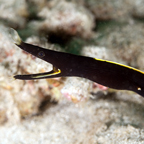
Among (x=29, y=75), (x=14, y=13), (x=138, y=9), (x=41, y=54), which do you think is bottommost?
(x=29, y=75)

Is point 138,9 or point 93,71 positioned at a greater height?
point 138,9

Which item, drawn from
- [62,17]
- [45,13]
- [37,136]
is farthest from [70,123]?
[45,13]

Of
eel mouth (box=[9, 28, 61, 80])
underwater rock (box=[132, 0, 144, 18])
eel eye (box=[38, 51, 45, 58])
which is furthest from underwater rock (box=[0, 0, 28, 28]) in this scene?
underwater rock (box=[132, 0, 144, 18])

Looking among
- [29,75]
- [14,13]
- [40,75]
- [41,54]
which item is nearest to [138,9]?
[14,13]

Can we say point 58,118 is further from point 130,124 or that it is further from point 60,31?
point 60,31

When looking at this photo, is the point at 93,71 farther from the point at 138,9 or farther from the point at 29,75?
the point at 138,9

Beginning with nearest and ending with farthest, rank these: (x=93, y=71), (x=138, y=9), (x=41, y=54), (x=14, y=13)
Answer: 1. (x=41, y=54)
2. (x=93, y=71)
3. (x=14, y=13)
4. (x=138, y=9)

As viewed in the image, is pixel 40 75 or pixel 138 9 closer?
pixel 40 75

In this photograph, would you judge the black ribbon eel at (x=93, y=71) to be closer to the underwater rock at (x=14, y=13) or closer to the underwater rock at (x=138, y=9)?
the underwater rock at (x=14, y=13)

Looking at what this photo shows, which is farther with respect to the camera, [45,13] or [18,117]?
[45,13]
